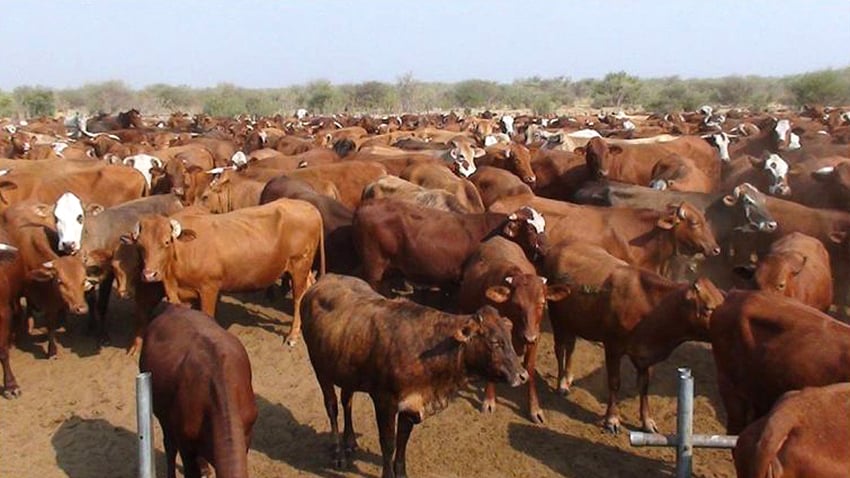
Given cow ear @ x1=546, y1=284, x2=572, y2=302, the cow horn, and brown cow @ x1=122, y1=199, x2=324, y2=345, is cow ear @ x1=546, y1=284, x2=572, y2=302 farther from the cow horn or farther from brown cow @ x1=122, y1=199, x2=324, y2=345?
the cow horn

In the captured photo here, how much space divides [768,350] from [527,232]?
12.0ft

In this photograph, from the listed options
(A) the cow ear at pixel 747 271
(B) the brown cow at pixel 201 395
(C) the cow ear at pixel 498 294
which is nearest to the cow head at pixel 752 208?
(A) the cow ear at pixel 747 271

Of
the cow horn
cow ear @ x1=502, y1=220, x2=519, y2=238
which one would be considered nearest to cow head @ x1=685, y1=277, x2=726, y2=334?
cow ear @ x1=502, y1=220, x2=519, y2=238

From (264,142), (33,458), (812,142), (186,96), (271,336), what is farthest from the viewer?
(186,96)

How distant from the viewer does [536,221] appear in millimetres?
9438

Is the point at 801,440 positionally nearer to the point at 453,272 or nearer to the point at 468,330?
the point at 468,330

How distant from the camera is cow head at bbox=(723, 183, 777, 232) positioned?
1052 cm

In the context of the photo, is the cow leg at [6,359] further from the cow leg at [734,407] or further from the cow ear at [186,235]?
the cow leg at [734,407]

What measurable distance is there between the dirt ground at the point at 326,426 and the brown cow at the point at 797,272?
120 centimetres

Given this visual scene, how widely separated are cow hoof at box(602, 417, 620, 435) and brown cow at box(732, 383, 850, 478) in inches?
124

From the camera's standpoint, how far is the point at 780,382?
5965mm

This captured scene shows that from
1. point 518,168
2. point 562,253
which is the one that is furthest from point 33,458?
point 518,168

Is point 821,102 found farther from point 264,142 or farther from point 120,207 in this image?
point 120,207

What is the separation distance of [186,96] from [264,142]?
5852 centimetres
